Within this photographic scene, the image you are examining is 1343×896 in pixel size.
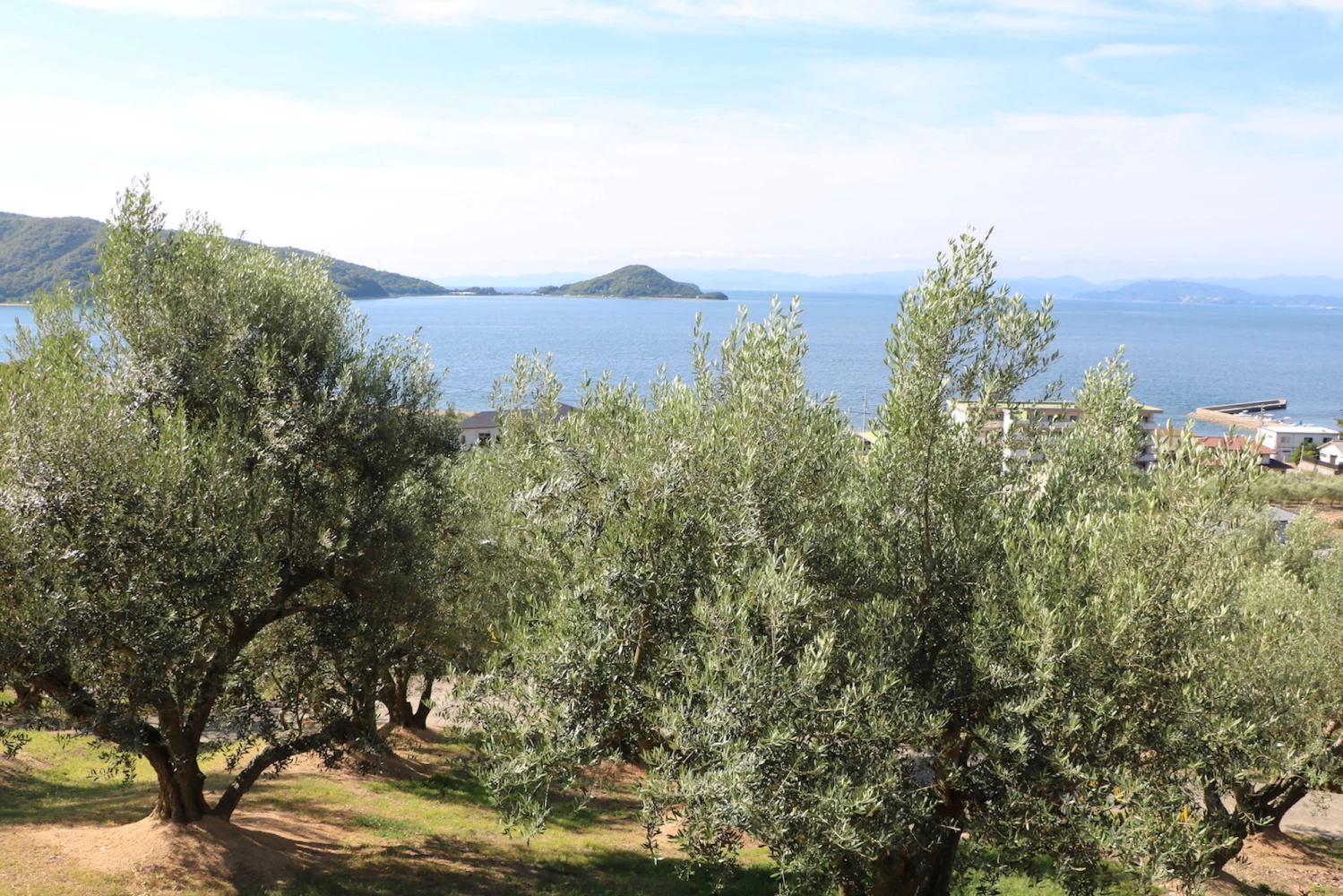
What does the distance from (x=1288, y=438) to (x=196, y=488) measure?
14042cm

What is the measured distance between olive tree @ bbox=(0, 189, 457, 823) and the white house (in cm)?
12855

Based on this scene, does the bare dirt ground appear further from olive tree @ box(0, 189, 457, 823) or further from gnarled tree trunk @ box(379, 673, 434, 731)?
gnarled tree trunk @ box(379, 673, 434, 731)

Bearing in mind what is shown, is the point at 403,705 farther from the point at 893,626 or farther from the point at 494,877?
the point at 893,626

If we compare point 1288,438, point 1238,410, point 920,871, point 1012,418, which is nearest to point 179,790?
point 920,871

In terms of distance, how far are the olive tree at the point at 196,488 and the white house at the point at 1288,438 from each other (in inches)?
5061

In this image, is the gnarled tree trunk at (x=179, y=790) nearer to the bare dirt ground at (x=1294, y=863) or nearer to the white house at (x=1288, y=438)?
the bare dirt ground at (x=1294, y=863)

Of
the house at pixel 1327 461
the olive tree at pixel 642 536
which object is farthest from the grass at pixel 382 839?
the house at pixel 1327 461

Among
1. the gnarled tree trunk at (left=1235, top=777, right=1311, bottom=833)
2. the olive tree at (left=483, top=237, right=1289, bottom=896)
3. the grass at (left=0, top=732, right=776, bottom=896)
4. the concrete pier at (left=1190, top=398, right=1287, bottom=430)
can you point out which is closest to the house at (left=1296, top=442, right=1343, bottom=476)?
the concrete pier at (left=1190, top=398, right=1287, bottom=430)

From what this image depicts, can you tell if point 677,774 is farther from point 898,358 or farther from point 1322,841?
point 1322,841

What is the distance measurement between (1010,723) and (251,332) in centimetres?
1480

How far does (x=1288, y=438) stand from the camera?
120812 mm

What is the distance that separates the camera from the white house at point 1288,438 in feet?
389

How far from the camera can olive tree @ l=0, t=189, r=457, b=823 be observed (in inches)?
527

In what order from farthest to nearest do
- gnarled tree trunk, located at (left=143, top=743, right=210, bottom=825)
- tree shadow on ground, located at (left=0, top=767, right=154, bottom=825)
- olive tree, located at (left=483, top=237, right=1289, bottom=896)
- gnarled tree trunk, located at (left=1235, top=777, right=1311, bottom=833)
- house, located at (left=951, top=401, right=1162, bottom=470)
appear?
gnarled tree trunk, located at (left=1235, top=777, right=1311, bottom=833)
tree shadow on ground, located at (left=0, top=767, right=154, bottom=825)
gnarled tree trunk, located at (left=143, top=743, right=210, bottom=825)
house, located at (left=951, top=401, right=1162, bottom=470)
olive tree, located at (left=483, top=237, right=1289, bottom=896)
